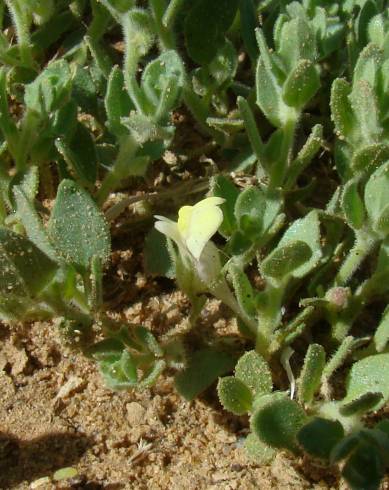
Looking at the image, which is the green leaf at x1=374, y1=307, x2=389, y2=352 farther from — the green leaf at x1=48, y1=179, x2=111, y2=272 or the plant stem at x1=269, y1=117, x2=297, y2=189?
the green leaf at x1=48, y1=179, x2=111, y2=272

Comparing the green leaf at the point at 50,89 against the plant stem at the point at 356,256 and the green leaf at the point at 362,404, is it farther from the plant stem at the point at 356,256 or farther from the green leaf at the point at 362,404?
the green leaf at the point at 362,404

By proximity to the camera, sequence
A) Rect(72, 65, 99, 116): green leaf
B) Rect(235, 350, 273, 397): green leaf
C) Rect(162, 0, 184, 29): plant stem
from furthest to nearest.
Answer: Rect(72, 65, 99, 116): green leaf
Rect(162, 0, 184, 29): plant stem
Rect(235, 350, 273, 397): green leaf

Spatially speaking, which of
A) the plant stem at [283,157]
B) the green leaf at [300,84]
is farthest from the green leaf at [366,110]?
the plant stem at [283,157]

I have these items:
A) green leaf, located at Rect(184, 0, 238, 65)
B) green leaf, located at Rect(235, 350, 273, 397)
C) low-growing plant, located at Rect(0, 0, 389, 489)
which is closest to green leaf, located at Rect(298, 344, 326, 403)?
low-growing plant, located at Rect(0, 0, 389, 489)

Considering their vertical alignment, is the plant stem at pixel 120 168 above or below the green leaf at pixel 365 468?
above

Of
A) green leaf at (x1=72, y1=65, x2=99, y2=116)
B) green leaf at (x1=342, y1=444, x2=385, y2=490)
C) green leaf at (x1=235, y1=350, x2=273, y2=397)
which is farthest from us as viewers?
green leaf at (x1=72, y1=65, x2=99, y2=116)

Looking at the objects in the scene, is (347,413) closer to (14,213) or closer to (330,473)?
(330,473)
